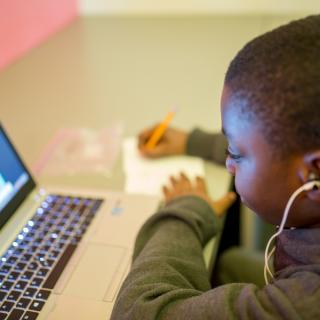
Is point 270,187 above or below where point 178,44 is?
above

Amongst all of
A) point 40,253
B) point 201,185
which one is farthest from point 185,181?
point 40,253

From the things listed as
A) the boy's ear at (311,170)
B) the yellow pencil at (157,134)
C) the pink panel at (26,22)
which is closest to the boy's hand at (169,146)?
the yellow pencil at (157,134)

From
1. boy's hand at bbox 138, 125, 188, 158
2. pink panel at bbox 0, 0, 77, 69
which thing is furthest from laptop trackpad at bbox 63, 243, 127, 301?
pink panel at bbox 0, 0, 77, 69

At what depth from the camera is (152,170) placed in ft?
2.93

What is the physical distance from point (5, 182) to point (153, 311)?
0.35 metres

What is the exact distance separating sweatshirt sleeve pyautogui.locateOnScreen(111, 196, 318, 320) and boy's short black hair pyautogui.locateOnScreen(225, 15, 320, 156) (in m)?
0.16

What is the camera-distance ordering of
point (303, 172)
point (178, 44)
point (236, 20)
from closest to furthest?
point (303, 172) → point (178, 44) → point (236, 20)

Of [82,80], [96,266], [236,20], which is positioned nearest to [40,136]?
[82,80]

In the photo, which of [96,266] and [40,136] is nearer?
[96,266]

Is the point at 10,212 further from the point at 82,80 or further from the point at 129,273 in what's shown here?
the point at 82,80

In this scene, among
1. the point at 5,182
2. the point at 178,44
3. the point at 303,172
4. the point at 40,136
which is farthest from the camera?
the point at 178,44

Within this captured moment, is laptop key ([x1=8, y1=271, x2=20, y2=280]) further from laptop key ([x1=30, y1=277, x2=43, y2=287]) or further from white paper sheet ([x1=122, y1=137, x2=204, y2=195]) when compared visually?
white paper sheet ([x1=122, y1=137, x2=204, y2=195])

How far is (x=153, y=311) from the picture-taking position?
531 mm

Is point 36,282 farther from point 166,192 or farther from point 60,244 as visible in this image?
point 166,192
